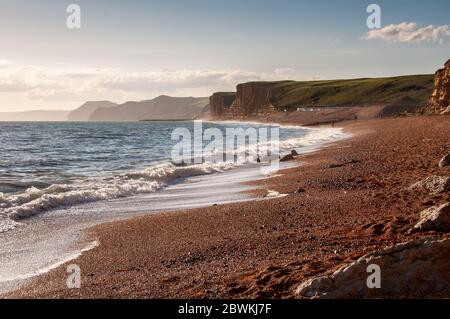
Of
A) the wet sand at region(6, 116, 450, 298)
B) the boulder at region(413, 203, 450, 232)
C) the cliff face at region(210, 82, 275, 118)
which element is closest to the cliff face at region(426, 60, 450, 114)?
the wet sand at region(6, 116, 450, 298)

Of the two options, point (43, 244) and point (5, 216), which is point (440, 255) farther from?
point (5, 216)

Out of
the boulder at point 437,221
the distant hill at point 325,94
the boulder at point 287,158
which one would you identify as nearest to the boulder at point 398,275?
the boulder at point 437,221

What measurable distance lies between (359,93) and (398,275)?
147917 mm

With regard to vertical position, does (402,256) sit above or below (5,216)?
above

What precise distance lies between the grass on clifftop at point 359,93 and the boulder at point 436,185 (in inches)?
3747

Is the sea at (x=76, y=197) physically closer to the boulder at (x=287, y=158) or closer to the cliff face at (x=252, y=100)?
the boulder at (x=287, y=158)

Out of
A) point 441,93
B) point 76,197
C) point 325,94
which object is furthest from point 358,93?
point 76,197

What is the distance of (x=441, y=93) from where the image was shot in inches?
2525

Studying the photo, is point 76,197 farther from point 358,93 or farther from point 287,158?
point 358,93

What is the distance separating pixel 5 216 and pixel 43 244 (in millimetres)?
3376

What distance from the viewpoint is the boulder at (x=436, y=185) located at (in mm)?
10445

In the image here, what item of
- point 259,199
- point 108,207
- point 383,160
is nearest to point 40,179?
point 108,207

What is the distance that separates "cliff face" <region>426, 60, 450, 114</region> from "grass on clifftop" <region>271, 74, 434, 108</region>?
107 feet
